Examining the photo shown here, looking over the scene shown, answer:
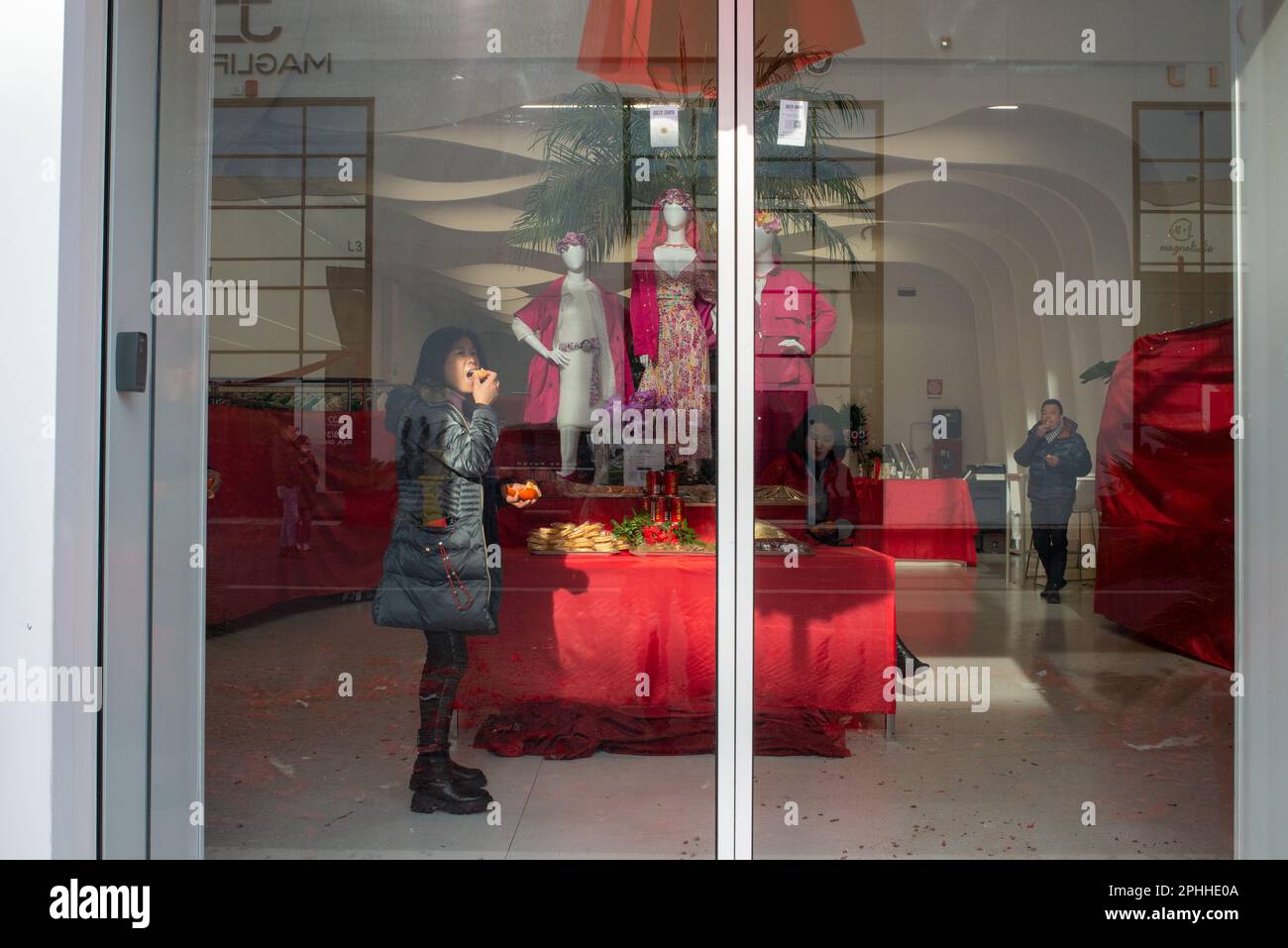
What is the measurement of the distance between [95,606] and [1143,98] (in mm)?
3376

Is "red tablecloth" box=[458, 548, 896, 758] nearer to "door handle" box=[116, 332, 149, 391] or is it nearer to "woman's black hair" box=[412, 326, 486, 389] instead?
"woman's black hair" box=[412, 326, 486, 389]

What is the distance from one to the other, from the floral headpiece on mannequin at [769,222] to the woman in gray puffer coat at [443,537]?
0.99m

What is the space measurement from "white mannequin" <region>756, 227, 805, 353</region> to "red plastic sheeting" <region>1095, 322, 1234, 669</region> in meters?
1.10

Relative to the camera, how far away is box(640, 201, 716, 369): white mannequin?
294 centimetres

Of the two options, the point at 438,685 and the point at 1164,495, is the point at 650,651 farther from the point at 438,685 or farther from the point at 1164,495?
the point at 1164,495

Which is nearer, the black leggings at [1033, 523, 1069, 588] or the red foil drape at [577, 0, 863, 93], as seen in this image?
the black leggings at [1033, 523, 1069, 588]

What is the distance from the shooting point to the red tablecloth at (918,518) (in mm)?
2754

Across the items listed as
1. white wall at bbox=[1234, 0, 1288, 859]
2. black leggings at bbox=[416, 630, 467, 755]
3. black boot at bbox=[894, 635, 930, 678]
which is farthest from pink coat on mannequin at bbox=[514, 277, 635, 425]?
A: white wall at bbox=[1234, 0, 1288, 859]

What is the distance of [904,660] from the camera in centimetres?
295

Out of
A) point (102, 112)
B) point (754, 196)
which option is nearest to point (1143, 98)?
point (754, 196)

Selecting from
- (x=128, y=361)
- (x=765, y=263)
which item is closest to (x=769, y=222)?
(x=765, y=263)

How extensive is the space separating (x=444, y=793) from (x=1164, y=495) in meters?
2.52

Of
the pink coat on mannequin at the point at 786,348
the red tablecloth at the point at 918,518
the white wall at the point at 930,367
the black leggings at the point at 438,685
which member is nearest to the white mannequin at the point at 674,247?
the pink coat on mannequin at the point at 786,348
